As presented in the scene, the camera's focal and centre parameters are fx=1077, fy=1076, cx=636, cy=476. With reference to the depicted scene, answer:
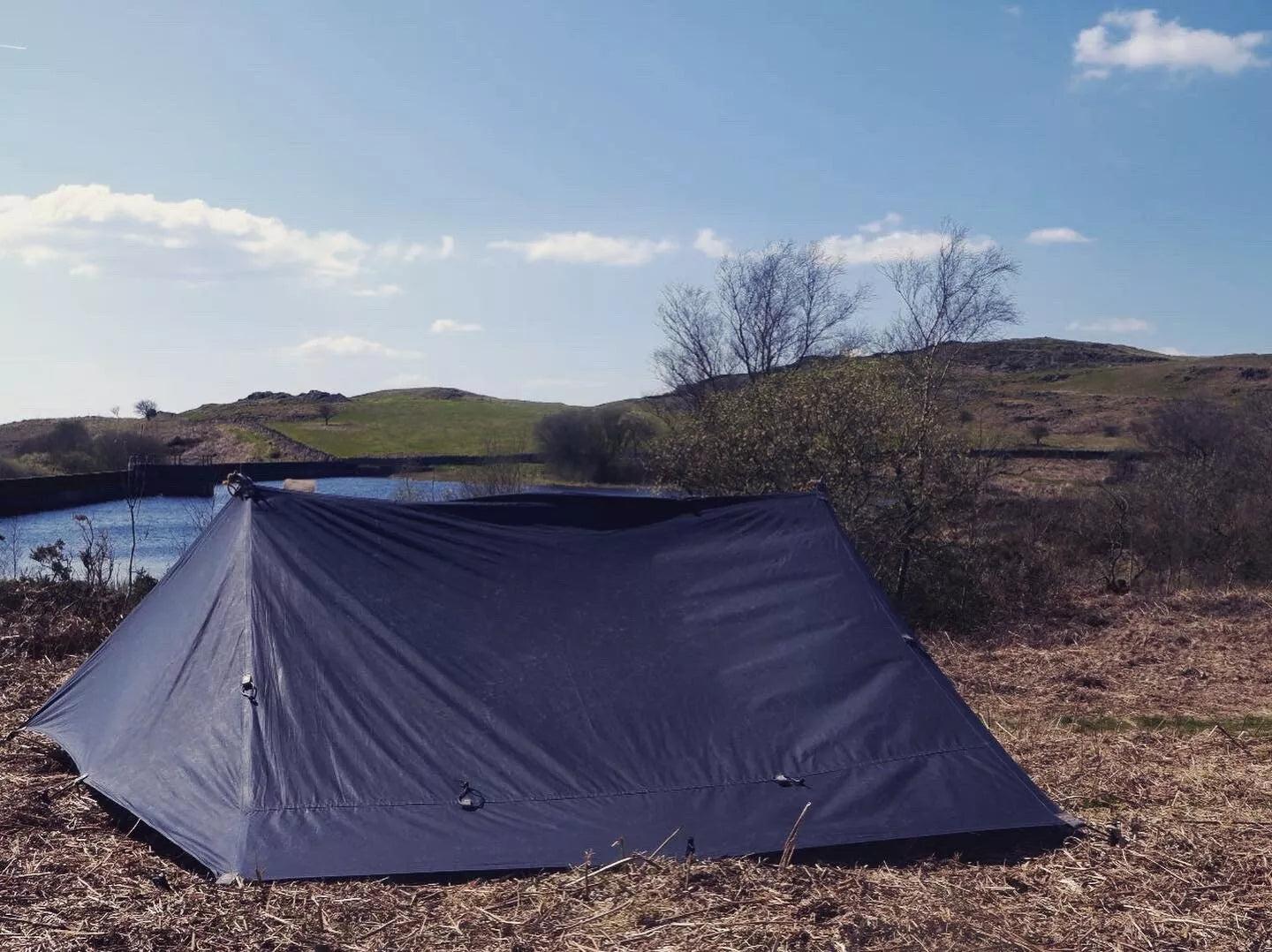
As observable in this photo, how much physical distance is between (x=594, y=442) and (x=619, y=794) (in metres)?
25.7

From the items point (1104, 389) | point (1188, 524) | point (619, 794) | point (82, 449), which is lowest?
point (619, 794)

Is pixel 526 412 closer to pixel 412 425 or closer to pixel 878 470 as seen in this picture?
pixel 412 425

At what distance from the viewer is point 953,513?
46.5 ft

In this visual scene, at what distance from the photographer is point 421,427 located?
58281mm

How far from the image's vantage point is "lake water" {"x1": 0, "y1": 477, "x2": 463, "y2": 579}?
19531 millimetres

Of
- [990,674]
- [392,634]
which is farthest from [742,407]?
[392,634]

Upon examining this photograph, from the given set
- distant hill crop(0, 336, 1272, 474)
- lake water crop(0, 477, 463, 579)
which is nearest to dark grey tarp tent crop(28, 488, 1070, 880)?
lake water crop(0, 477, 463, 579)

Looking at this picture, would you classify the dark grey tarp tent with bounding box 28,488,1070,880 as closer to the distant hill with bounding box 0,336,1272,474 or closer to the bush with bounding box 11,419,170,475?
the distant hill with bounding box 0,336,1272,474

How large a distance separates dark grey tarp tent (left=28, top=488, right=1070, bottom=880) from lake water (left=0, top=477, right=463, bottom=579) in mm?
11646

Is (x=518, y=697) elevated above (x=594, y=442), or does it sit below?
below

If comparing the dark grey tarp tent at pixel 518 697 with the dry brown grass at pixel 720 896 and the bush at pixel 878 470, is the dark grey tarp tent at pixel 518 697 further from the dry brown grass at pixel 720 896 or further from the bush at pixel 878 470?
the bush at pixel 878 470

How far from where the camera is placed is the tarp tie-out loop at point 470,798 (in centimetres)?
489

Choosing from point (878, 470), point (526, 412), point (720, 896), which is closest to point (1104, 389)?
point (526, 412)

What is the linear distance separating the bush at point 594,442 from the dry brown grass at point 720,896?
23.2 metres
